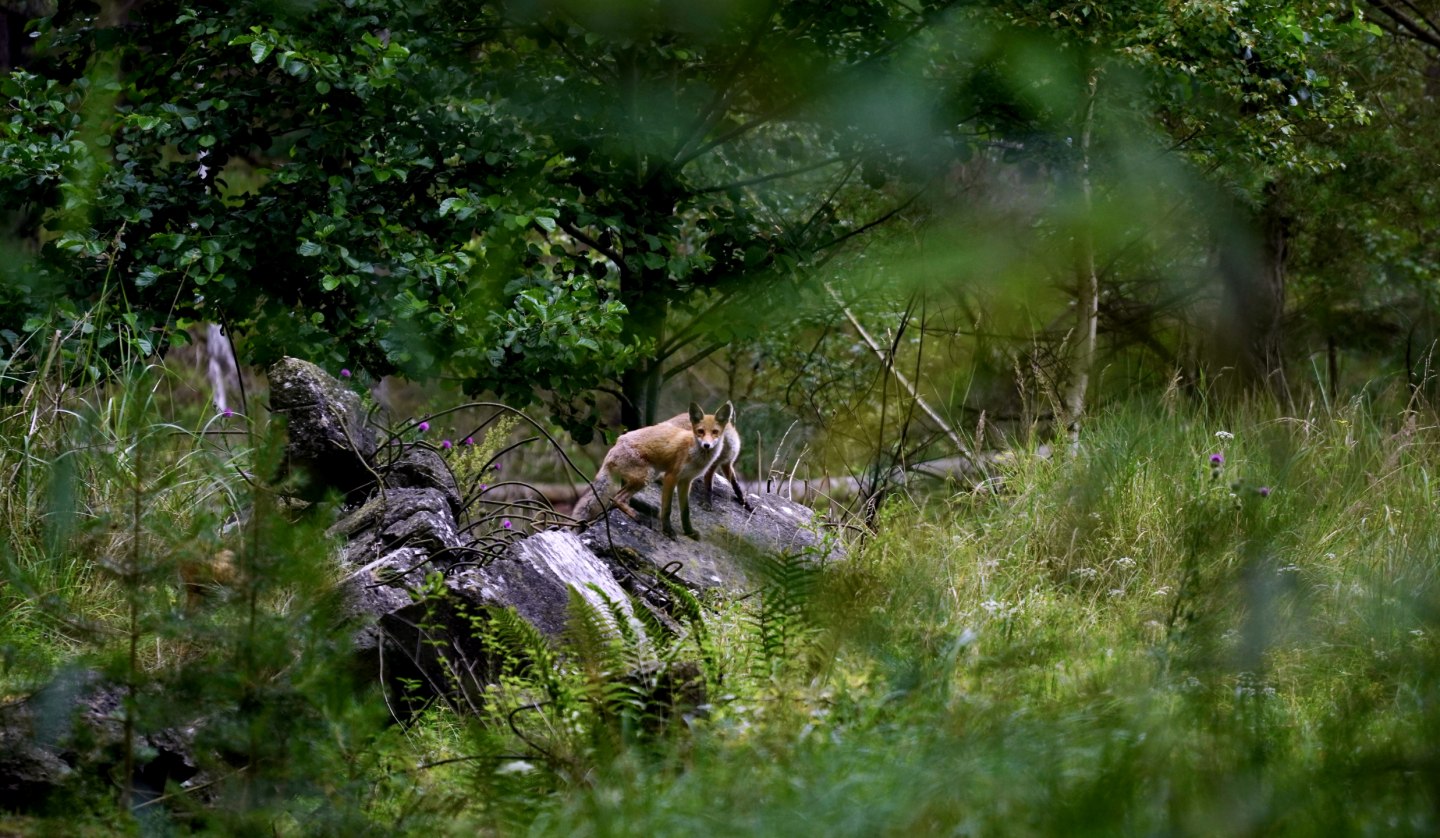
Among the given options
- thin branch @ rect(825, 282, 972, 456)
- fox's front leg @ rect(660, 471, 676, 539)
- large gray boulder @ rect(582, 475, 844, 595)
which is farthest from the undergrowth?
thin branch @ rect(825, 282, 972, 456)

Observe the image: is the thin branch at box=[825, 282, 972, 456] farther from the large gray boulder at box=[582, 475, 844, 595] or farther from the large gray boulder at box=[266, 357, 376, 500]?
the large gray boulder at box=[266, 357, 376, 500]

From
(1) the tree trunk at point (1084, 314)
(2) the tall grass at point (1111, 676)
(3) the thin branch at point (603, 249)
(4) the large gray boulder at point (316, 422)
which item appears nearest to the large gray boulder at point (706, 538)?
(2) the tall grass at point (1111, 676)

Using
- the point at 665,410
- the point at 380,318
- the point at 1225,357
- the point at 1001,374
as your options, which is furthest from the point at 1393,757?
the point at 665,410

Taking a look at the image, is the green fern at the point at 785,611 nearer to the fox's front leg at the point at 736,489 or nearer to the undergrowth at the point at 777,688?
the undergrowth at the point at 777,688

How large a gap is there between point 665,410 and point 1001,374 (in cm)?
722

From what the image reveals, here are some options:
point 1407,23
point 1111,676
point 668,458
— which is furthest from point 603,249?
point 1407,23

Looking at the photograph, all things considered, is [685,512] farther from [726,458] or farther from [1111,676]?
[1111,676]

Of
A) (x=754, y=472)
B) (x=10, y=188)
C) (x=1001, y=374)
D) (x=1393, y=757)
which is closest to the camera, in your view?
(x=1393, y=757)

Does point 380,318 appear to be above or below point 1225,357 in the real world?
below

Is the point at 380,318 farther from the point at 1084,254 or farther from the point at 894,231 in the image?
the point at 1084,254

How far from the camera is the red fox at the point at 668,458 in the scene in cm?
665

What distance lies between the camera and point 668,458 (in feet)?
21.9

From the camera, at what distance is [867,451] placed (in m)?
9.77

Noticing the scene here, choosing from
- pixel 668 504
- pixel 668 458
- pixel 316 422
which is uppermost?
pixel 316 422
